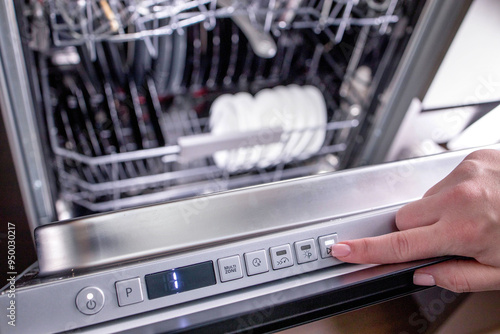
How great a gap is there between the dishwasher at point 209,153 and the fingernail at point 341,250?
0.5 inches

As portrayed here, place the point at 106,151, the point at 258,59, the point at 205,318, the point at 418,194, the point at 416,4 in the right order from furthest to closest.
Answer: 1. the point at 258,59
2. the point at 106,151
3. the point at 416,4
4. the point at 418,194
5. the point at 205,318

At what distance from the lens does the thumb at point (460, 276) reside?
0.48m

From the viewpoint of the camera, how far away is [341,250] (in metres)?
0.47

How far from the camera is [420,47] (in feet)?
2.68

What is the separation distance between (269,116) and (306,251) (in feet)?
1.91

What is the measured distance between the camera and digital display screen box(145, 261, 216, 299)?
0.43 metres

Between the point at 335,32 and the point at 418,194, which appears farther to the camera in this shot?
the point at 335,32

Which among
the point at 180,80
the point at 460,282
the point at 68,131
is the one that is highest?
the point at 180,80

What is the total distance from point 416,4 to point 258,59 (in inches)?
16.8

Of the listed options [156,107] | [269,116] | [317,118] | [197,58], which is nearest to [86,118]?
[156,107]

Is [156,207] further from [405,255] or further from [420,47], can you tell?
[420,47]

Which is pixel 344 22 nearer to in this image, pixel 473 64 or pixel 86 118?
pixel 473 64

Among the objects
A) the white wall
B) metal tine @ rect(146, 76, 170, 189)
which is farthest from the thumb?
metal tine @ rect(146, 76, 170, 189)

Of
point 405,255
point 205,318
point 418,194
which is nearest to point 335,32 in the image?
point 418,194
